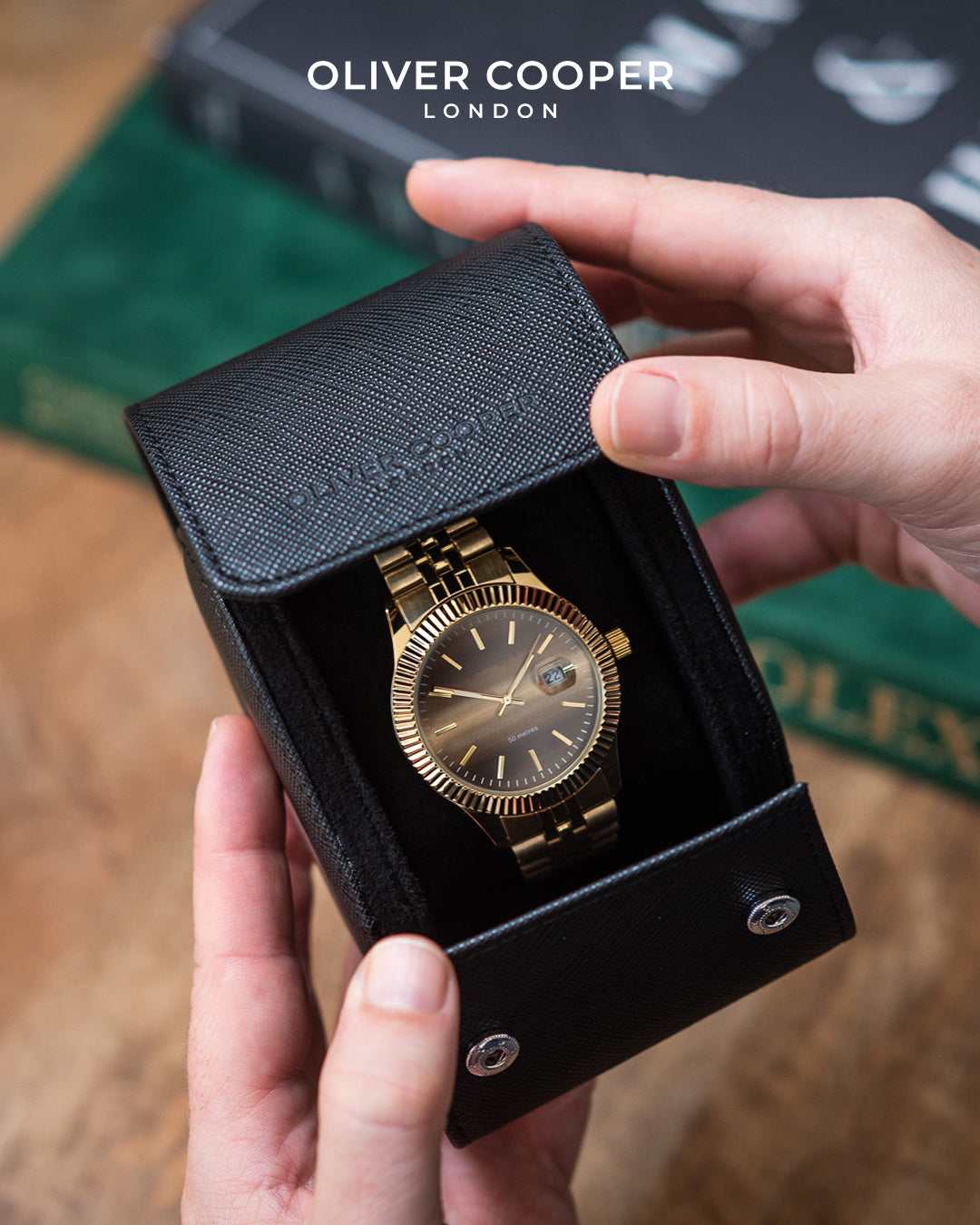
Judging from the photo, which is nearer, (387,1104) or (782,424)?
(387,1104)

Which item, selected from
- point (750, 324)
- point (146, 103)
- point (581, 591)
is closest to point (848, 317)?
point (750, 324)

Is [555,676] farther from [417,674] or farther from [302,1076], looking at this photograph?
[302,1076]

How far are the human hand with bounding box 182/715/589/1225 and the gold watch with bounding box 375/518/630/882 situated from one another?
0.58ft

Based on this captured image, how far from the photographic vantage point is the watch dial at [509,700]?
101 cm

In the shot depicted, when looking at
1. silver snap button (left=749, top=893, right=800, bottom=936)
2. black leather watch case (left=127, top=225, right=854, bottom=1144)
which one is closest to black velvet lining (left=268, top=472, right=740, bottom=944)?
black leather watch case (left=127, top=225, right=854, bottom=1144)

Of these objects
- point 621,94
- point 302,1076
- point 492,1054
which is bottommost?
point 302,1076

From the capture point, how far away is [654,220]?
3.89 feet

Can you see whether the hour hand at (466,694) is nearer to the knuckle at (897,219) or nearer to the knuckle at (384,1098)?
the knuckle at (384,1098)

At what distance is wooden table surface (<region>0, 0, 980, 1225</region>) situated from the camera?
50.0 inches

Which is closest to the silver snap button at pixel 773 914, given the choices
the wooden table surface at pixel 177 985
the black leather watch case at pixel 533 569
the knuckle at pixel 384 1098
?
the black leather watch case at pixel 533 569

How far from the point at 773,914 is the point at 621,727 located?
23 cm

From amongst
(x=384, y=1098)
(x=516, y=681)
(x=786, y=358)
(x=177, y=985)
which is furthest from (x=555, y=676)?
(x=177, y=985)

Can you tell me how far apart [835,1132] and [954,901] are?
31cm

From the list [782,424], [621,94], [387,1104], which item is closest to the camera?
[387,1104]
